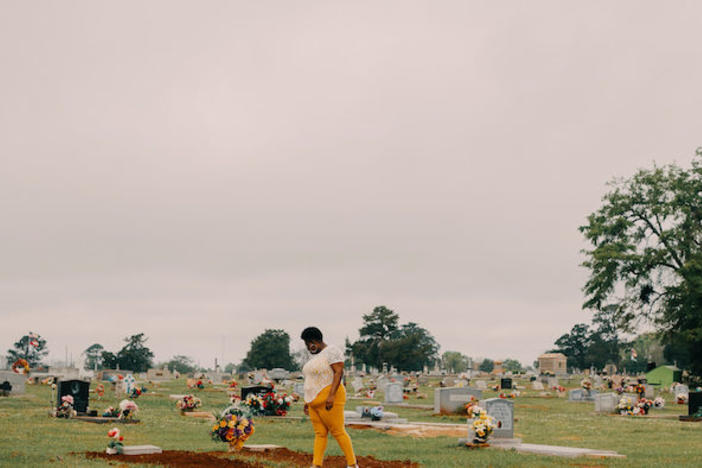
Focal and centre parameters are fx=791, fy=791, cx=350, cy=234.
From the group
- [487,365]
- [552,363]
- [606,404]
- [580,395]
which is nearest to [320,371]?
[606,404]

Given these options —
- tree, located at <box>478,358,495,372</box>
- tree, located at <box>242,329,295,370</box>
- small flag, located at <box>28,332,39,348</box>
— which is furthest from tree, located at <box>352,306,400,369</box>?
small flag, located at <box>28,332,39,348</box>

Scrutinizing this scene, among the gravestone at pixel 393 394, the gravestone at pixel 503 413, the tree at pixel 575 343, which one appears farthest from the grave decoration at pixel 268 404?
the tree at pixel 575 343

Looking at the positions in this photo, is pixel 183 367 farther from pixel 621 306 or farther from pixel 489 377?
pixel 621 306

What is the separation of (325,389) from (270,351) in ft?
344

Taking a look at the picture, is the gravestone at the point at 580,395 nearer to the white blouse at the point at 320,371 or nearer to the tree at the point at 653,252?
the tree at the point at 653,252

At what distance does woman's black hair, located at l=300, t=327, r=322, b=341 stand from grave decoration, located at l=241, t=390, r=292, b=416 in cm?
1705

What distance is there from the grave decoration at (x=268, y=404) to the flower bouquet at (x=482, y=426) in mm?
10983

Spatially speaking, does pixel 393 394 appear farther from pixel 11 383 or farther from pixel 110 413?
pixel 110 413

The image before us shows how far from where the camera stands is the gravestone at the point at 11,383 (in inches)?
1453

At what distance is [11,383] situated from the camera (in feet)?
122

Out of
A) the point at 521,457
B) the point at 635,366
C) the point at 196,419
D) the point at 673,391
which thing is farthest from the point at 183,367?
the point at 521,457

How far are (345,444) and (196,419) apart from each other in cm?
1737

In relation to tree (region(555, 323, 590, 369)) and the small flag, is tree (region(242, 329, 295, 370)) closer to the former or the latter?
tree (region(555, 323, 590, 369))

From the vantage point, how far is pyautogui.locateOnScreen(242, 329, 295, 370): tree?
113 meters
